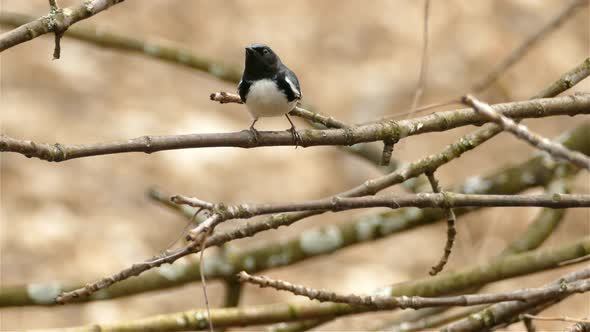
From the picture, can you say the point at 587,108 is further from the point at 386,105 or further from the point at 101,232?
the point at 386,105

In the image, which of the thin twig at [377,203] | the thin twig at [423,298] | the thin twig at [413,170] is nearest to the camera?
the thin twig at [377,203]

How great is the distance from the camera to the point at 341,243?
3900mm

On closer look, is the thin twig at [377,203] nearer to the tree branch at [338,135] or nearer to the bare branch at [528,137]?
the tree branch at [338,135]

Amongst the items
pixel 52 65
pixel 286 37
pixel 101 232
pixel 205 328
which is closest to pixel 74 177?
pixel 101 232

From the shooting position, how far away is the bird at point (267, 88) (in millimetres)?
3029

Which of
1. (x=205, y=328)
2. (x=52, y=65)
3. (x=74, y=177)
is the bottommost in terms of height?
(x=205, y=328)

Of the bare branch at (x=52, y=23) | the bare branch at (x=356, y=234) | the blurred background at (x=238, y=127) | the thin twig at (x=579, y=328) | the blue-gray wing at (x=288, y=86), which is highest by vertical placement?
the blurred background at (x=238, y=127)

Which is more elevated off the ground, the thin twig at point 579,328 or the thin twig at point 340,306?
the thin twig at point 340,306

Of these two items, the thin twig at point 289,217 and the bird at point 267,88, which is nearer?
the thin twig at point 289,217

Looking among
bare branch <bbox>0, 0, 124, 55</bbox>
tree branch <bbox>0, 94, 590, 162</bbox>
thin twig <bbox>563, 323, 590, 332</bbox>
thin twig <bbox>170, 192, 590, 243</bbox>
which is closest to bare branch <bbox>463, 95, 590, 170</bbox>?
thin twig <bbox>170, 192, 590, 243</bbox>

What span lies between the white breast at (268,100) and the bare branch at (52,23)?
72cm

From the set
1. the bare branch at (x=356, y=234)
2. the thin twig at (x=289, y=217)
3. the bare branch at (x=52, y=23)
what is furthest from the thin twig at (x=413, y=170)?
the bare branch at (x=356, y=234)

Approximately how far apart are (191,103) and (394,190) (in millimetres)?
2414

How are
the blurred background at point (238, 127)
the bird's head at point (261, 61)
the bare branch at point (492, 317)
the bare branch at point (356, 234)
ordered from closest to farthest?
1. the bare branch at point (492, 317)
2. the bird's head at point (261, 61)
3. the bare branch at point (356, 234)
4. the blurred background at point (238, 127)
